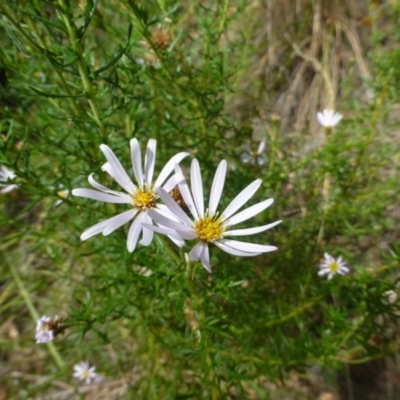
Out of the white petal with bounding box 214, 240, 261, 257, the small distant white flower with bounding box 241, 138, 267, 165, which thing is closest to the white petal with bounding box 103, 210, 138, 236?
the white petal with bounding box 214, 240, 261, 257

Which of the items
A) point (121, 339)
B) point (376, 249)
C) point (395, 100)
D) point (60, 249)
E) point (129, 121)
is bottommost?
point (121, 339)

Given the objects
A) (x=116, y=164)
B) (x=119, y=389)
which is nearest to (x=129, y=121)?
(x=116, y=164)

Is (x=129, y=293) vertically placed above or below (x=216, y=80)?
below

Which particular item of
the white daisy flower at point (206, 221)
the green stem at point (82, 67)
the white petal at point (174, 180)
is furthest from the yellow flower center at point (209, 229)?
the green stem at point (82, 67)

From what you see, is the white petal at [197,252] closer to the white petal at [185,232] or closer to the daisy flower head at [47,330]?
the white petal at [185,232]

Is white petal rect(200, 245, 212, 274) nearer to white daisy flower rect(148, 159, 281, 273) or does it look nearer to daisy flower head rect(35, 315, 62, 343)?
white daisy flower rect(148, 159, 281, 273)

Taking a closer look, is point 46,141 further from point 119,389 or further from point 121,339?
point 119,389

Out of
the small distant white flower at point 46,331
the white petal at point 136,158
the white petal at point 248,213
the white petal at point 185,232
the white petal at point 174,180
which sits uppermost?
the white petal at point 136,158

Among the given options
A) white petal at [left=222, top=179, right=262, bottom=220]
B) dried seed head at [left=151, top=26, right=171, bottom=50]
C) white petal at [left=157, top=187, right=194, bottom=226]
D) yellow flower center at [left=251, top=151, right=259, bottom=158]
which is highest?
dried seed head at [left=151, top=26, right=171, bottom=50]
